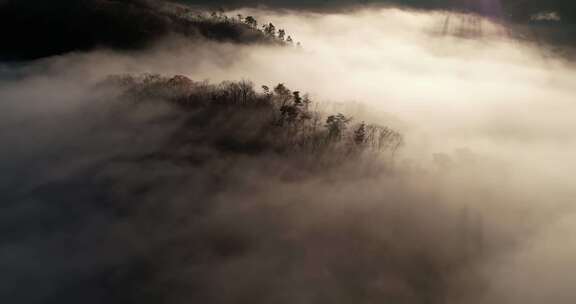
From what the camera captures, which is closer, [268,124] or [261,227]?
[261,227]

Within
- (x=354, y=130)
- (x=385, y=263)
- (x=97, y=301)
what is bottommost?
(x=97, y=301)

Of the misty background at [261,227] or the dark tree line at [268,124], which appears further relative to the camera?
the dark tree line at [268,124]

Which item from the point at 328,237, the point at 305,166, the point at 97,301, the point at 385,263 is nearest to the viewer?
the point at 97,301

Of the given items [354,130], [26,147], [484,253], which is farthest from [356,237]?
[26,147]

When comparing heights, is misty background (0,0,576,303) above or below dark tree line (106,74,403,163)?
below

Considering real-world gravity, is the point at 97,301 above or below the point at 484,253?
below

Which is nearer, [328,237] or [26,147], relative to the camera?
[328,237]

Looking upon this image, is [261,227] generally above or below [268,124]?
below

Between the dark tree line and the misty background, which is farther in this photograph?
the dark tree line

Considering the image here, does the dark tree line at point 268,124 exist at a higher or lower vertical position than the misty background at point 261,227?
higher

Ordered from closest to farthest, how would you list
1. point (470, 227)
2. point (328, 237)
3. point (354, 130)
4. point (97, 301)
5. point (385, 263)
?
point (97, 301), point (385, 263), point (328, 237), point (470, 227), point (354, 130)

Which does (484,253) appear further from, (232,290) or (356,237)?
(232,290)
